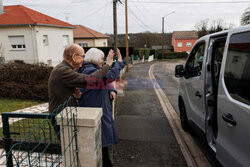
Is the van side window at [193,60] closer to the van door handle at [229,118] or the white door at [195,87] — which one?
the white door at [195,87]

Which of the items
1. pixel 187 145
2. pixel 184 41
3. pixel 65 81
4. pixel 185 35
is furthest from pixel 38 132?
pixel 185 35

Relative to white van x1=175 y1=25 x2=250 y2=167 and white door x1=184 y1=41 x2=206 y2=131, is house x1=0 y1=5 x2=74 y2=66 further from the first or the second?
white van x1=175 y1=25 x2=250 y2=167

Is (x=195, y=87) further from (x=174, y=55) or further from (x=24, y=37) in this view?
(x=174, y=55)

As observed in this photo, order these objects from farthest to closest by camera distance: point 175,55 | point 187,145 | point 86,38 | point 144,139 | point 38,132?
point 175,55 < point 86,38 < point 144,139 < point 187,145 < point 38,132

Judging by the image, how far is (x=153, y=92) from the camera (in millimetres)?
10180

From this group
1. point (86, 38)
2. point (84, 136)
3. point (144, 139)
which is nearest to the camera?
point (84, 136)

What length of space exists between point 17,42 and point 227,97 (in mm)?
22450

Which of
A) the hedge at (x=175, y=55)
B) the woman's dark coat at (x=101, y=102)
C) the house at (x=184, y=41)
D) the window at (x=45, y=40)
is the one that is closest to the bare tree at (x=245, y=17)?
the hedge at (x=175, y=55)

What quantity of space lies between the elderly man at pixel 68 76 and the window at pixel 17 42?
67.7 ft

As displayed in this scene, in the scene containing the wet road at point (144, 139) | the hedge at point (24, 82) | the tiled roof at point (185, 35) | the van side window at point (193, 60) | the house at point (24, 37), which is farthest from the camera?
the tiled roof at point (185, 35)

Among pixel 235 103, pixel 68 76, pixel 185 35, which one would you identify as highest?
pixel 185 35

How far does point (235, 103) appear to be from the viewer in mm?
2289

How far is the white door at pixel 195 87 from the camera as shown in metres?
3.63

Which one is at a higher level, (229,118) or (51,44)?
(51,44)
